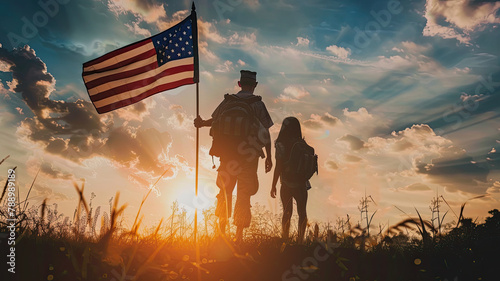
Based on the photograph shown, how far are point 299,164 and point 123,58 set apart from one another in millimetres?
3954

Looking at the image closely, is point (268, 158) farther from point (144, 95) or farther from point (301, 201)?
point (144, 95)

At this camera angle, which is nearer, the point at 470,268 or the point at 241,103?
the point at 470,268

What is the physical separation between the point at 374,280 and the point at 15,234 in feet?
12.0

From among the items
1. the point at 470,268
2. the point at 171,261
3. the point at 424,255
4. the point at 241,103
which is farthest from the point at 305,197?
the point at 171,261

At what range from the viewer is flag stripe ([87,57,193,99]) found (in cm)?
701

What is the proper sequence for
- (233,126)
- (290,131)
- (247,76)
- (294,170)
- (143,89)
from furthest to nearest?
(290,131) < (294,170) < (143,89) < (247,76) < (233,126)

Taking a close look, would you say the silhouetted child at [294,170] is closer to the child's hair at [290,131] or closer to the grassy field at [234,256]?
the child's hair at [290,131]

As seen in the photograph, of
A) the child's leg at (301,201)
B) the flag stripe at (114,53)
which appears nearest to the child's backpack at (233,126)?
the child's leg at (301,201)

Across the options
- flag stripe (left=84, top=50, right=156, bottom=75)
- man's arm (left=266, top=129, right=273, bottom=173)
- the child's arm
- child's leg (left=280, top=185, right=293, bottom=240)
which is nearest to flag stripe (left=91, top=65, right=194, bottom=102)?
flag stripe (left=84, top=50, right=156, bottom=75)

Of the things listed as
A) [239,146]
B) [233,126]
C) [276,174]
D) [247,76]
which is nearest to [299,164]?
[276,174]

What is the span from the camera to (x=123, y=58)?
699cm

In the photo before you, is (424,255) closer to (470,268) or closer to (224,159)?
(470,268)

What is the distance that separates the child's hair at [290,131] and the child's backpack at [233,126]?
1.26 meters

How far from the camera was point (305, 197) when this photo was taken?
7410 millimetres
